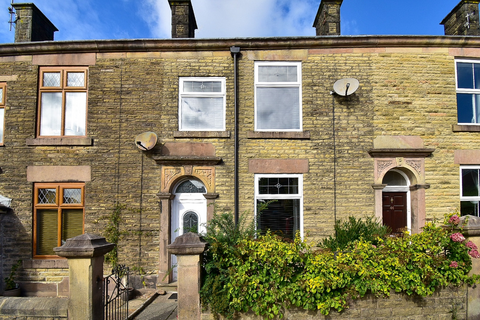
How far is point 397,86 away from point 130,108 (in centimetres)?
703

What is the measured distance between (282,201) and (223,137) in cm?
225

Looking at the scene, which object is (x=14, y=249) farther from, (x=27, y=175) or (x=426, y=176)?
(x=426, y=176)

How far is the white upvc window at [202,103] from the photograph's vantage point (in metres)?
7.94

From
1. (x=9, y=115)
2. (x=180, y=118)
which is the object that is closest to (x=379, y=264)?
(x=180, y=118)

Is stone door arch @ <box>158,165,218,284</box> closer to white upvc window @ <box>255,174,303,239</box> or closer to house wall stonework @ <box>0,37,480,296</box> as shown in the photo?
house wall stonework @ <box>0,37,480,296</box>

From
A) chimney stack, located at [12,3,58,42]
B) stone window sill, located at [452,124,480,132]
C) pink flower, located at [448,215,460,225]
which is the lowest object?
pink flower, located at [448,215,460,225]

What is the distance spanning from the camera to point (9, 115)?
7891 mm

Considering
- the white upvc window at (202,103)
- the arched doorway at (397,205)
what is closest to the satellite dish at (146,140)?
the white upvc window at (202,103)

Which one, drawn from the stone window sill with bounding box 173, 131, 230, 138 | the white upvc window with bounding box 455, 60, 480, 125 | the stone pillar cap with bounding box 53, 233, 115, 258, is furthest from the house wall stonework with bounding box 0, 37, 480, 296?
the stone pillar cap with bounding box 53, 233, 115, 258

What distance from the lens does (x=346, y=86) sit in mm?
7598

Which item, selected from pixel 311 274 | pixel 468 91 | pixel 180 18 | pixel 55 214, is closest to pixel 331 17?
pixel 468 91

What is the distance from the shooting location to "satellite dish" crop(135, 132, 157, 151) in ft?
24.6

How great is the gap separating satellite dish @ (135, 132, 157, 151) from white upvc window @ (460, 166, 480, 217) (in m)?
7.98

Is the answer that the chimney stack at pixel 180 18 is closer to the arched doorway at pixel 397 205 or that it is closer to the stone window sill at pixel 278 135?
the stone window sill at pixel 278 135
